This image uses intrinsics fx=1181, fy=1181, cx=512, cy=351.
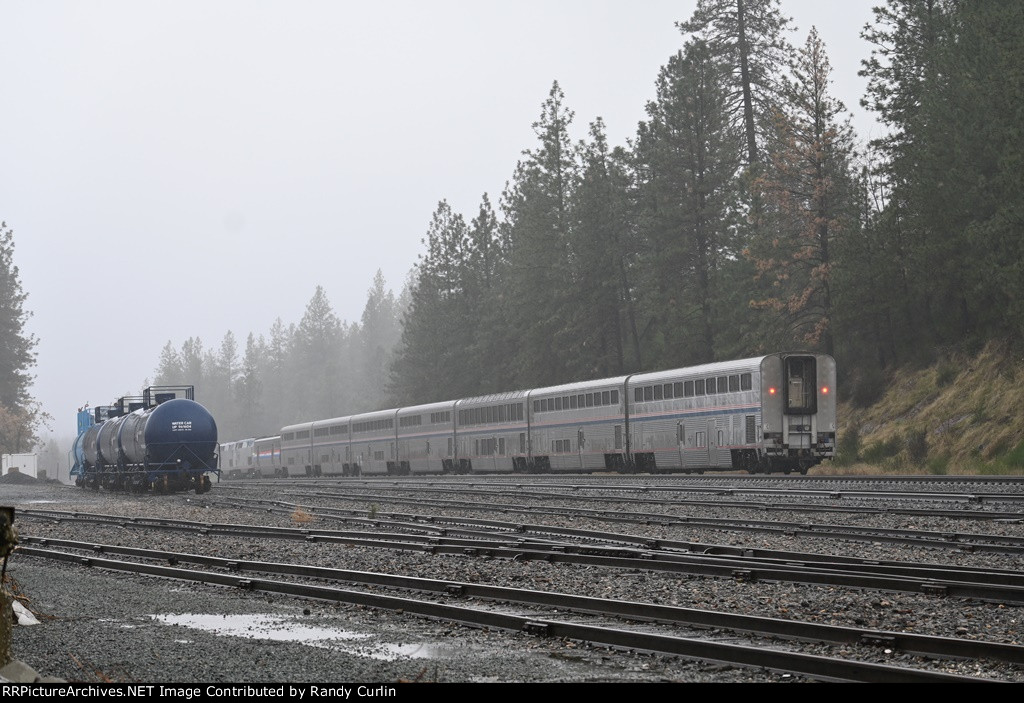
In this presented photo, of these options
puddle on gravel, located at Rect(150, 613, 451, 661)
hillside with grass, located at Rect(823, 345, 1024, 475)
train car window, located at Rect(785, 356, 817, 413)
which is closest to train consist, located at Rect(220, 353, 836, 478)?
train car window, located at Rect(785, 356, 817, 413)

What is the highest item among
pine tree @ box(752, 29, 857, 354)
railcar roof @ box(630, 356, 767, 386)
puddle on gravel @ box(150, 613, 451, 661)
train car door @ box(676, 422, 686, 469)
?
pine tree @ box(752, 29, 857, 354)

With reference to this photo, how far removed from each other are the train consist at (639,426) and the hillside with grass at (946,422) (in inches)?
135

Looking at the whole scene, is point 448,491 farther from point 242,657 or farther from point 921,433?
point 242,657

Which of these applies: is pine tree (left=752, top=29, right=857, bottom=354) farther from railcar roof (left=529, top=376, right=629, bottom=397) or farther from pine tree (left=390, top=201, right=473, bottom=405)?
pine tree (left=390, top=201, right=473, bottom=405)

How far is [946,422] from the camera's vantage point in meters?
38.8

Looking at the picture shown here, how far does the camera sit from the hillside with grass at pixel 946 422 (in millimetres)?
34969

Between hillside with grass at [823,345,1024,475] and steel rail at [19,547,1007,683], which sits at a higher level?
hillside with grass at [823,345,1024,475]

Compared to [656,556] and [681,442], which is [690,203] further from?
[656,556]

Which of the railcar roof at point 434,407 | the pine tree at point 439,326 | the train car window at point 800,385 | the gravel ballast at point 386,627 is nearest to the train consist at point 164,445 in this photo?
the railcar roof at point 434,407

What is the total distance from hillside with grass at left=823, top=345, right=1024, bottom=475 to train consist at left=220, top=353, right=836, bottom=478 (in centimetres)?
343

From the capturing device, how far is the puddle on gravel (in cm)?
942

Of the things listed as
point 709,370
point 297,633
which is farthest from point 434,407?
point 297,633

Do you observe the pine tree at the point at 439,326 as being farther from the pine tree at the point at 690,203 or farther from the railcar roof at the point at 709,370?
the railcar roof at the point at 709,370

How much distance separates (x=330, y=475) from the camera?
69.1 m
